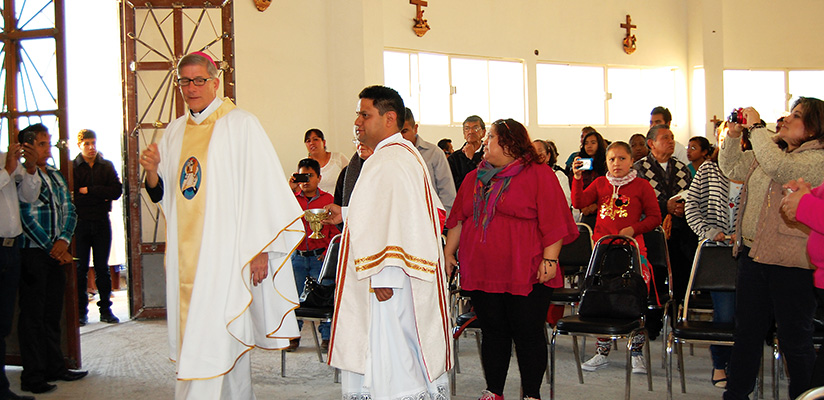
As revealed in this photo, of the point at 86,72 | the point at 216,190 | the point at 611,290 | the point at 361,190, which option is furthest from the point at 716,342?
the point at 86,72

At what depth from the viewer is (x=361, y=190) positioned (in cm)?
346

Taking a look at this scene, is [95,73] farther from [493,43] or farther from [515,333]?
[515,333]

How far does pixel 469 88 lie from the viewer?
460 inches

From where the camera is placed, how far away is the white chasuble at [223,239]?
3.62 m

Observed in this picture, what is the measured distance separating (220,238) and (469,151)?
3349 mm

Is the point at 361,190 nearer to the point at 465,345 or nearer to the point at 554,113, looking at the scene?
the point at 465,345

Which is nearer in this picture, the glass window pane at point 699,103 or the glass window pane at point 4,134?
the glass window pane at point 4,134

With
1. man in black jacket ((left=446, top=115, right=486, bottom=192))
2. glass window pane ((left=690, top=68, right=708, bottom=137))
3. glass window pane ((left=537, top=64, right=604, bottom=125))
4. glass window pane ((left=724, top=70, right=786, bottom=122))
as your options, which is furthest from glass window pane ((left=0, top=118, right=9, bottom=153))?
glass window pane ((left=724, top=70, right=786, bottom=122))

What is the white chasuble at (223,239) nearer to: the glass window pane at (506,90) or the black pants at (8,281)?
the black pants at (8,281)

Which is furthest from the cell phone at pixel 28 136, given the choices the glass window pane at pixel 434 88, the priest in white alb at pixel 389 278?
the glass window pane at pixel 434 88

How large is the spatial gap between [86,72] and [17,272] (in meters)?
4.88

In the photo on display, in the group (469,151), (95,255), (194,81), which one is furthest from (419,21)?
(194,81)

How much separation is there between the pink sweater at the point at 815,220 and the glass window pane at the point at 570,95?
9609 millimetres

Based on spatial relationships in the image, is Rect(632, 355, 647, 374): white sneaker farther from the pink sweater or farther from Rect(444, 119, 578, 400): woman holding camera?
the pink sweater
